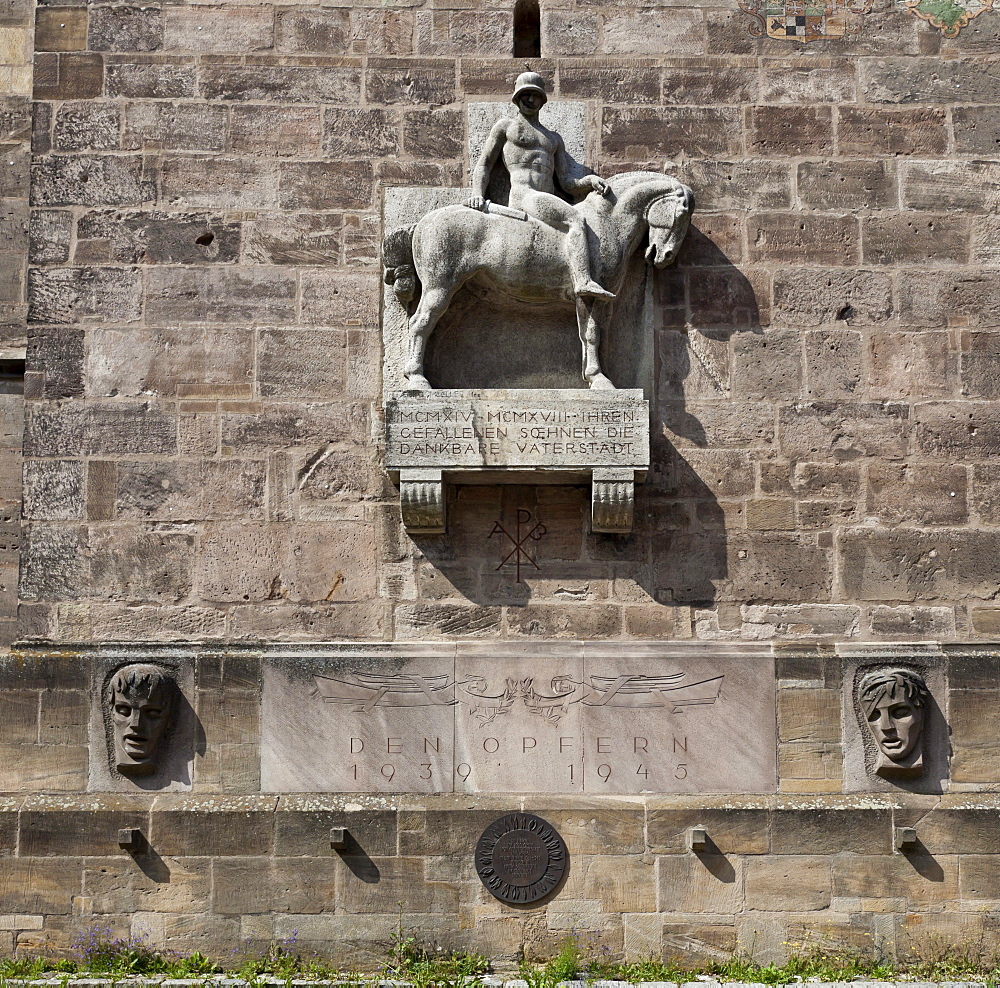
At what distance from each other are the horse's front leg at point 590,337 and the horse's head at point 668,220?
456mm

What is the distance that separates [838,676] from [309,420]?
3095 mm

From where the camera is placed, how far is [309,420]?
7668mm

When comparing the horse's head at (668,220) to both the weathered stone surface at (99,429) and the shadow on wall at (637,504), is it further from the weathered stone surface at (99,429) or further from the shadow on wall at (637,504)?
the weathered stone surface at (99,429)

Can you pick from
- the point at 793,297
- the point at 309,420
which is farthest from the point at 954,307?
the point at 309,420

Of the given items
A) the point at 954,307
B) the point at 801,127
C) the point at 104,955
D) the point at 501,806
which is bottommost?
the point at 104,955

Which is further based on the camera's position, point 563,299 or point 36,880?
point 563,299

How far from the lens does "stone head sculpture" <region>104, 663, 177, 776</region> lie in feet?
23.5

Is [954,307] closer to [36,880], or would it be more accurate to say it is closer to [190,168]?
[190,168]

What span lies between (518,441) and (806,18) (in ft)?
10.0

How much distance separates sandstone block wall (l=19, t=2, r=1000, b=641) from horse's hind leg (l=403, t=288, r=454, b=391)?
12.0 inches

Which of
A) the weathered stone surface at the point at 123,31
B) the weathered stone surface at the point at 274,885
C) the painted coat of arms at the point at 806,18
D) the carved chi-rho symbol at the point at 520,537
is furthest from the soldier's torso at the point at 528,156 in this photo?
the weathered stone surface at the point at 274,885

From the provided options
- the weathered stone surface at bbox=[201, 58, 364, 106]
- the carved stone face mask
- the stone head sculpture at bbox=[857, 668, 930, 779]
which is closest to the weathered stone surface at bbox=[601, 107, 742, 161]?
the weathered stone surface at bbox=[201, 58, 364, 106]

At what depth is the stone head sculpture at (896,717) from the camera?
7.16 m

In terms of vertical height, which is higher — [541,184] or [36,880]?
[541,184]
